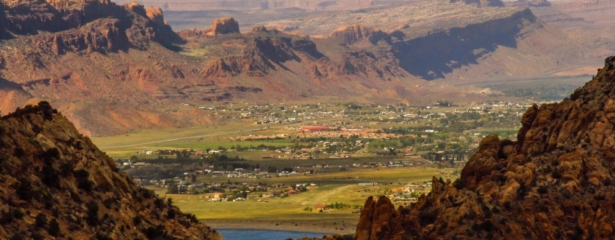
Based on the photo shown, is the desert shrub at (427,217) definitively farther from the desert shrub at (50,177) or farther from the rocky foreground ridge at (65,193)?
the desert shrub at (50,177)

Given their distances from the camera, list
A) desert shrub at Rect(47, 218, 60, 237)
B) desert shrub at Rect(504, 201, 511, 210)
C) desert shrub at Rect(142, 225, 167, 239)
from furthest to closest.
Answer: desert shrub at Rect(504, 201, 511, 210) → desert shrub at Rect(142, 225, 167, 239) → desert shrub at Rect(47, 218, 60, 237)

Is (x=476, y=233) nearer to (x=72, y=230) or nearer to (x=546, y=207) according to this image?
(x=546, y=207)

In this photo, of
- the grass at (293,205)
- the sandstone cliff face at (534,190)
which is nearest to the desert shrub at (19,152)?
the sandstone cliff face at (534,190)

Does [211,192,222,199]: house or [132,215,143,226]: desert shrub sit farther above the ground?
[132,215,143,226]: desert shrub

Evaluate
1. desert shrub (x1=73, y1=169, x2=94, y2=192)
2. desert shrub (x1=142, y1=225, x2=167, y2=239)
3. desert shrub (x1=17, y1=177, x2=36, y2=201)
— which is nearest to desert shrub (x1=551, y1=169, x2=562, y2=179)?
desert shrub (x1=142, y1=225, x2=167, y2=239)

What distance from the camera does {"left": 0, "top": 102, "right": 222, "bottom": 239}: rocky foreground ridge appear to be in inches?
1783

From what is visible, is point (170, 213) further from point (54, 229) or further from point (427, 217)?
point (54, 229)

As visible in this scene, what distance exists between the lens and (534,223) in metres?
52.9

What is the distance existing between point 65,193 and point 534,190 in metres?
16.9

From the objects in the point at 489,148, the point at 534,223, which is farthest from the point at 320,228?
the point at 534,223

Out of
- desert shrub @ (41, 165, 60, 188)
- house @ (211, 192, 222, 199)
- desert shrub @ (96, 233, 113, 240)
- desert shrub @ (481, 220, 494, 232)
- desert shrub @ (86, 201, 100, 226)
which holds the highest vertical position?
desert shrub @ (41, 165, 60, 188)

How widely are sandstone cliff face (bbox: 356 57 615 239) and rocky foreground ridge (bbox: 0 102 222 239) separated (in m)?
7.29

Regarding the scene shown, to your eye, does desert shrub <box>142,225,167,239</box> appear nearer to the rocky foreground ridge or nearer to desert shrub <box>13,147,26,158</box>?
the rocky foreground ridge

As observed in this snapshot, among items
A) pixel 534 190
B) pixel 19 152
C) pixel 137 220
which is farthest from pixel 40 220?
pixel 534 190
